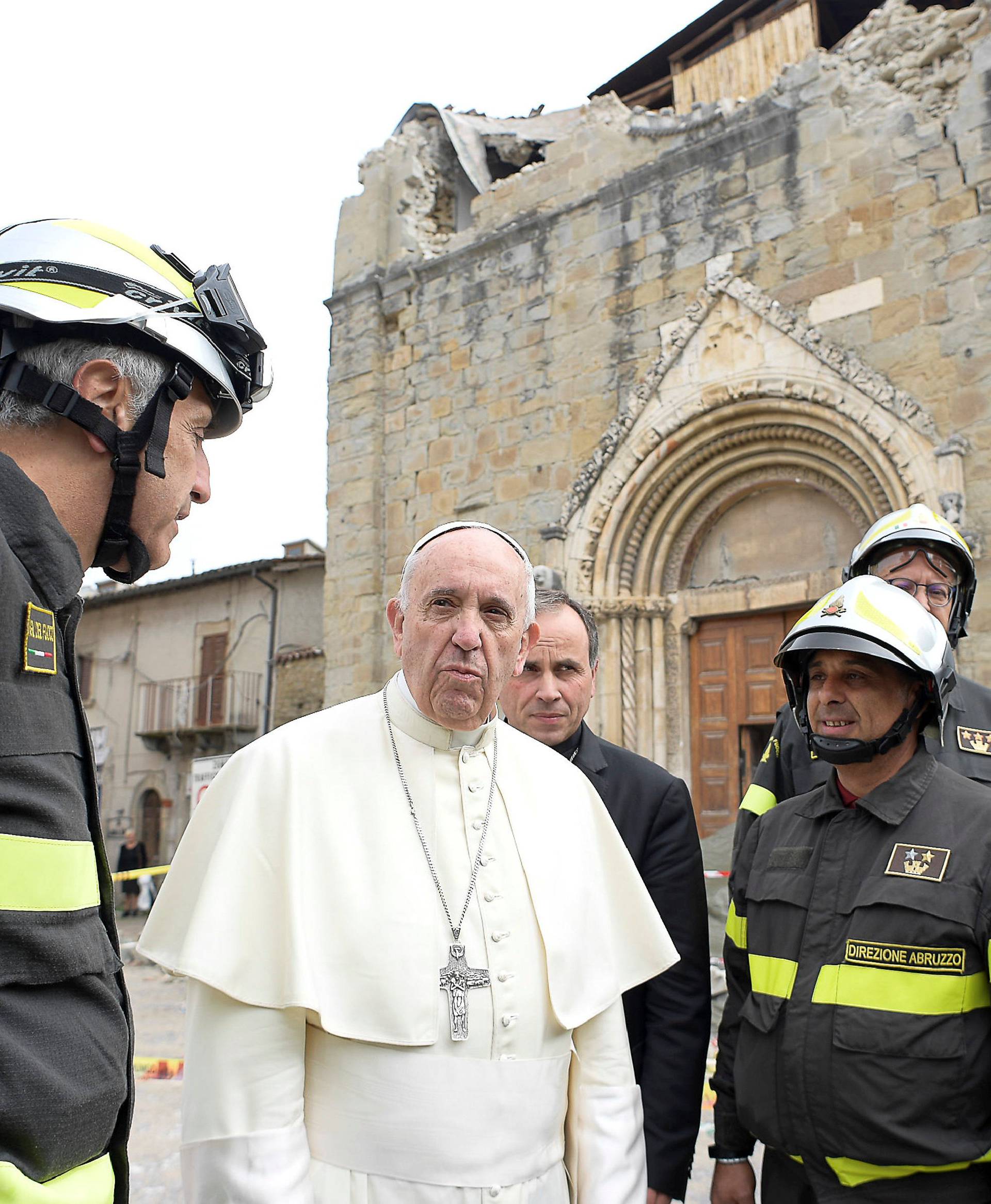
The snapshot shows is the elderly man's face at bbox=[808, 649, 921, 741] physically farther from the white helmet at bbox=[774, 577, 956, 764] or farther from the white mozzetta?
the white mozzetta

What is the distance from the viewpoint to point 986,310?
685 centimetres

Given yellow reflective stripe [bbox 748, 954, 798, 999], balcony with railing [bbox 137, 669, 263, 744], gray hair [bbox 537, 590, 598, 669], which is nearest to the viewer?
yellow reflective stripe [bbox 748, 954, 798, 999]

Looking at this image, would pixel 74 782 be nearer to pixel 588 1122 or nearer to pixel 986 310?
pixel 588 1122

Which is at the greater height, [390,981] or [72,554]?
[72,554]

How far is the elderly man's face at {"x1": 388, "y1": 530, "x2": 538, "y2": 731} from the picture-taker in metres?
2.08

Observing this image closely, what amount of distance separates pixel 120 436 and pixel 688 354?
7.42 meters

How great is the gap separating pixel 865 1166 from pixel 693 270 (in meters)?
7.60

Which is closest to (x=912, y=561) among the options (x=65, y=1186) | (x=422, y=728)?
(x=422, y=728)

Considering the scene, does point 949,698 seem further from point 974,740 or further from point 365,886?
point 365,886

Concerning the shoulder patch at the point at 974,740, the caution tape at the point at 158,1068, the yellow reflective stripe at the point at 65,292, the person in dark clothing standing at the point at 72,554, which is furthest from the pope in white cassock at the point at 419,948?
the caution tape at the point at 158,1068

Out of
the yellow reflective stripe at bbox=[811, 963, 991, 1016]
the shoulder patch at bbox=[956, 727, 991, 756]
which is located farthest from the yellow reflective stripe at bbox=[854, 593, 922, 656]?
the yellow reflective stripe at bbox=[811, 963, 991, 1016]

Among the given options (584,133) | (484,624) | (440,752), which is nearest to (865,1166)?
(440,752)

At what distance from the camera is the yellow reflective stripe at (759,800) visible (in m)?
3.05

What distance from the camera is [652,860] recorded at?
2.80 meters
